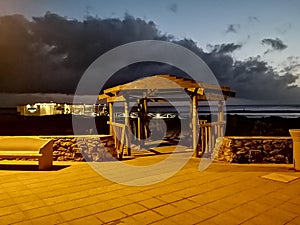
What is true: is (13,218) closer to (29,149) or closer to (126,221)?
(126,221)

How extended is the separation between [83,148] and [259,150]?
4.66 m

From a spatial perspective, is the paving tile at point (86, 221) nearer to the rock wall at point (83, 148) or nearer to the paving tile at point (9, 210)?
the paving tile at point (9, 210)

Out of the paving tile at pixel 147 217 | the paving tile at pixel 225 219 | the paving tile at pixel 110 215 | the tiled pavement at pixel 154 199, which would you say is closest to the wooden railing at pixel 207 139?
the tiled pavement at pixel 154 199

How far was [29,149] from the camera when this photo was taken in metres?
6.74

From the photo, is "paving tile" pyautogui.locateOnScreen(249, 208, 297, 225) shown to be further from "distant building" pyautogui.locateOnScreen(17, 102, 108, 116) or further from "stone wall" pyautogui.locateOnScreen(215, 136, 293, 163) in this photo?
"distant building" pyautogui.locateOnScreen(17, 102, 108, 116)

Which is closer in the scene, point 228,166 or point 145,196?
point 145,196

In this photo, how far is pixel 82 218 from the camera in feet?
11.8

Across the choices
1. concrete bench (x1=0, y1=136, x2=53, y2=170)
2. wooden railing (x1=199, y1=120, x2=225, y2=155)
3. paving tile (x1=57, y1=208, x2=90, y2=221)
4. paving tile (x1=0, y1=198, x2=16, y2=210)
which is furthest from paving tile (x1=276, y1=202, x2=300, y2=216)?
concrete bench (x1=0, y1=136, x2=53, y2=170)

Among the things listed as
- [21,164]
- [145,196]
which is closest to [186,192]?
[145,196]

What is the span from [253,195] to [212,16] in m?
8.70

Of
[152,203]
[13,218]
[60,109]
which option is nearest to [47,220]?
[13,218]

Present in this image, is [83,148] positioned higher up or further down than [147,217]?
higher up

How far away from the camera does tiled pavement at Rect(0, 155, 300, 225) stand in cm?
357

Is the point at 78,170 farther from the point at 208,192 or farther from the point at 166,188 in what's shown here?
the point at 208,192
